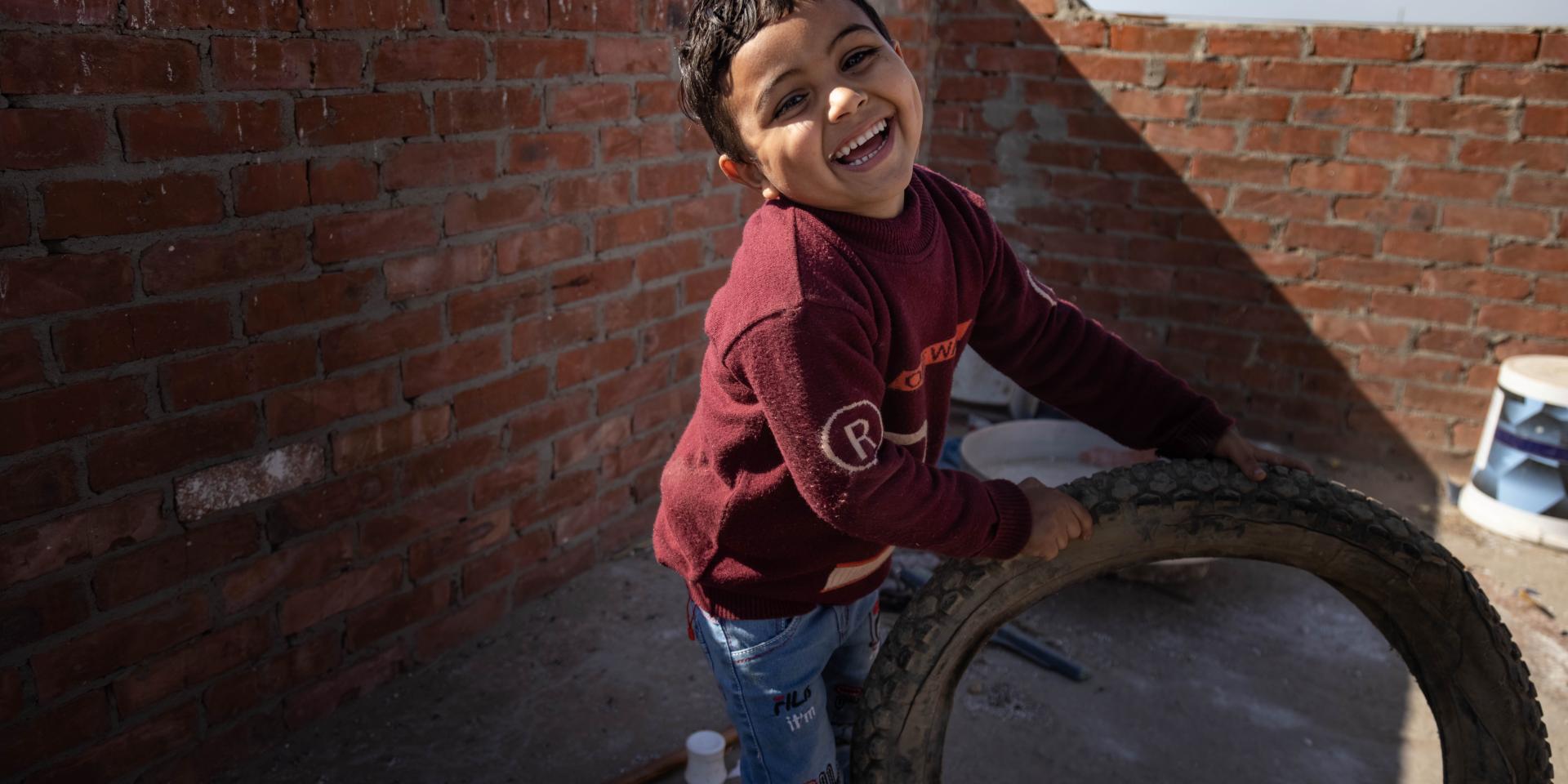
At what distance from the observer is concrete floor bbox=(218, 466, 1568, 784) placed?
2.55 meters

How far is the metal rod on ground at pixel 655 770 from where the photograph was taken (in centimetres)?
237

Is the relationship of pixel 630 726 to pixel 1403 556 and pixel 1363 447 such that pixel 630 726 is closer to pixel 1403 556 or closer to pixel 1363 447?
pixel 1403 556

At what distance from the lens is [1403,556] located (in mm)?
1879

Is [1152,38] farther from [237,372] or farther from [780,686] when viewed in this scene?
[237,372]

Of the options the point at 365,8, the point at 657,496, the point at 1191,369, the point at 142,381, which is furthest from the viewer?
the point at 1191,369

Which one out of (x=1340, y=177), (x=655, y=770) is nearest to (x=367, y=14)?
(x=655, y=770)

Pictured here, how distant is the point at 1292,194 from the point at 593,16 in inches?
110

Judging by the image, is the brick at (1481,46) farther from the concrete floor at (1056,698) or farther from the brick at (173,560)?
the brick at (173,560)

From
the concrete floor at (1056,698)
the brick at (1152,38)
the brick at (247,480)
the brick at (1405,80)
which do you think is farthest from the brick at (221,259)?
the brick at (1405,80)

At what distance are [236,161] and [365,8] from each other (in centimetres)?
43

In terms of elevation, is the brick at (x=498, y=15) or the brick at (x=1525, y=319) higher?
the brick at (x=498, y=15)

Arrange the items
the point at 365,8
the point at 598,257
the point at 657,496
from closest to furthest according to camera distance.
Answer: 1. the point at 365,8
2. the point at 598,257
3. the point at 657,496

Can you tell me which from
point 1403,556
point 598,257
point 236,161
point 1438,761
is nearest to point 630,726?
point 598,257

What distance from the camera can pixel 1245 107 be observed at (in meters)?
4.21
